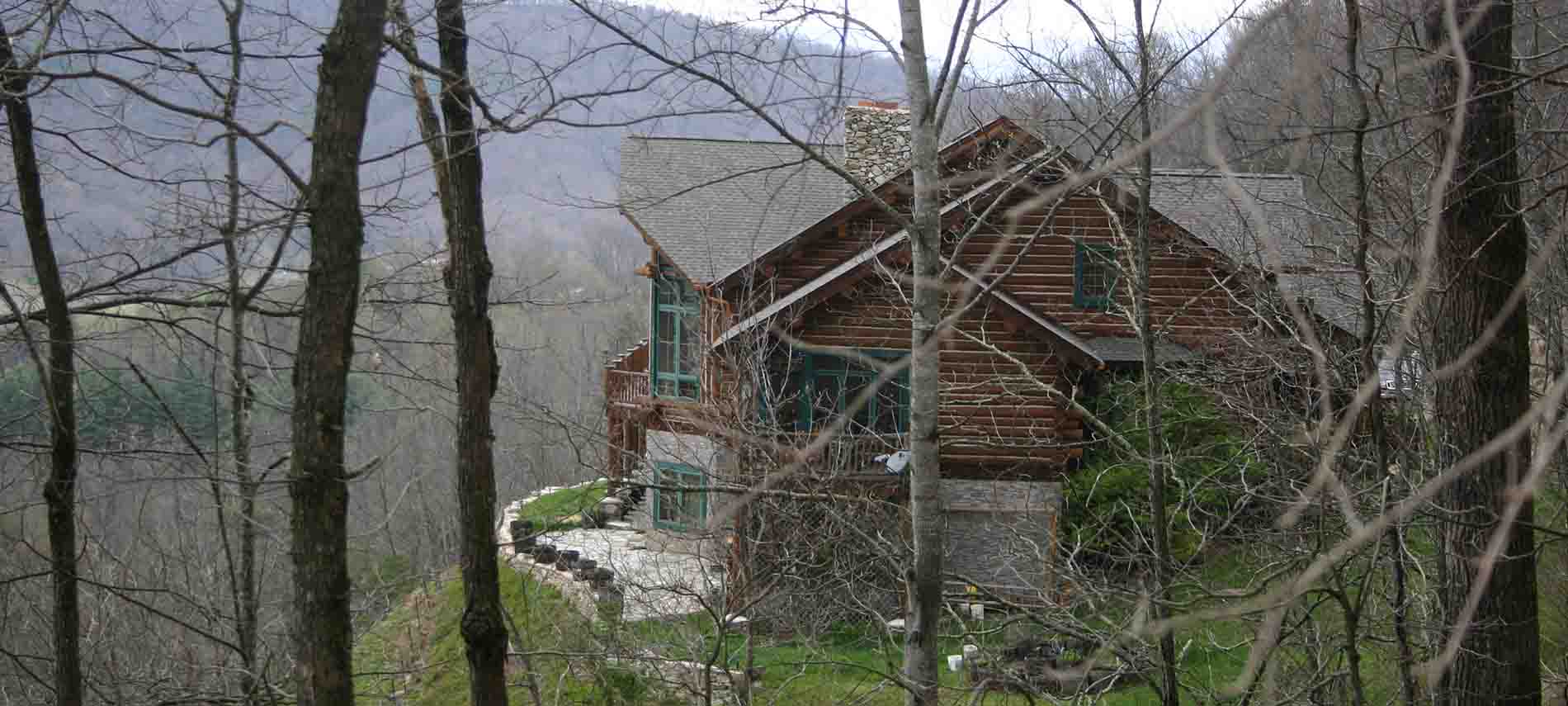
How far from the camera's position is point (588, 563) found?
16.7 metres

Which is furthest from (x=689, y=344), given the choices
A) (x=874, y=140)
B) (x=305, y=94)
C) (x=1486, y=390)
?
(x=1486, y=390)

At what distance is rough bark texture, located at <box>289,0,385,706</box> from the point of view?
490 centimetres

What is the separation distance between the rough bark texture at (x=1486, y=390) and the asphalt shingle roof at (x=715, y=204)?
11.6 metres

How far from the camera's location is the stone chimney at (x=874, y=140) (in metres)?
17.5

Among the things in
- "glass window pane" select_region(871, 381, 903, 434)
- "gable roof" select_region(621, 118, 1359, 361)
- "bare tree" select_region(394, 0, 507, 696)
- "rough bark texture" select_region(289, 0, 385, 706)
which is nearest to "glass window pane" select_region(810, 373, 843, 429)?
"glass window pane" select_region(871, 381, 903, 434)

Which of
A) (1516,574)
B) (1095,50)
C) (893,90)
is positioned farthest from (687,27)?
(1516,574)

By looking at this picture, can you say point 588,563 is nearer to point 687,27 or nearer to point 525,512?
point 525,512

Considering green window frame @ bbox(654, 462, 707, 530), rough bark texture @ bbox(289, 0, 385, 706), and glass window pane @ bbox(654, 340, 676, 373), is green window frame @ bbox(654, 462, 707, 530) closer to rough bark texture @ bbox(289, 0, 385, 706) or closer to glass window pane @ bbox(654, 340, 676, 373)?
glass window pane @ bbox(654, 340, 676, 373)

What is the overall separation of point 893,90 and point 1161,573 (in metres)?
3.58

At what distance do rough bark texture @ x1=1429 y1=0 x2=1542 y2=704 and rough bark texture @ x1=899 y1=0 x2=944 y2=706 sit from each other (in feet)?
9.03

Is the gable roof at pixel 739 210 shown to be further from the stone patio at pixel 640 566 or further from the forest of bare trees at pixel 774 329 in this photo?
the forest of bare trees at pixel 774 329

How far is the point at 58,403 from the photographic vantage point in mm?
7285

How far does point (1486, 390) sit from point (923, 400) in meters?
3.24

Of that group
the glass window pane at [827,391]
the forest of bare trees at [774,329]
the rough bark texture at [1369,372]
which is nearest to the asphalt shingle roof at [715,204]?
the glass window pane at [827,391]
